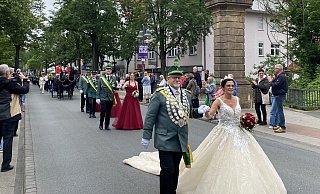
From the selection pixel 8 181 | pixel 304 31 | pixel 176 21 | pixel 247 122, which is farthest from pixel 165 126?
pixel 176 21

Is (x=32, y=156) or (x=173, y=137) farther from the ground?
(x=173, y=137)

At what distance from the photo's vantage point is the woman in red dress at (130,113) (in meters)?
13.3

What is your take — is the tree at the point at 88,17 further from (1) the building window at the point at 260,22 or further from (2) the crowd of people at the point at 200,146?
(2) the crowd of people at the point at 200,146

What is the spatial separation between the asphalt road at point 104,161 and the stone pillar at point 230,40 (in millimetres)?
5273

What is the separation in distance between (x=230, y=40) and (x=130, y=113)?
704 cm

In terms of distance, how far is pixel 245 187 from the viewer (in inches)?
216

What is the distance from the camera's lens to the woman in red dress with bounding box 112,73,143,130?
13312 mm

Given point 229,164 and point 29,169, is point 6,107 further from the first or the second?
point 229,164

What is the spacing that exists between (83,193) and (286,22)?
22.6m

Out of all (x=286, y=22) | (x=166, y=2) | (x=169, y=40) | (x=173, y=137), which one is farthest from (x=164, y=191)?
(x=169, y=40)

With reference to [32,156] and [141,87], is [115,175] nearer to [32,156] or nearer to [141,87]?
[32,156]

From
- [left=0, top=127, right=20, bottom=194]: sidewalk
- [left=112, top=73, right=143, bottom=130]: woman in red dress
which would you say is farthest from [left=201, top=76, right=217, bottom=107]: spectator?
[left=0, top=127, right=20, bottom=194]: sidewalk

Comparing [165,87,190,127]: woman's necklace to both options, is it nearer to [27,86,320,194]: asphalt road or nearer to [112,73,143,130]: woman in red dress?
[27,86,320,194]: asphalt road

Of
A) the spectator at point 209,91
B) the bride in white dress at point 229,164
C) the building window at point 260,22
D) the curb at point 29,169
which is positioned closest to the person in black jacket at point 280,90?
the spectator at point 209,91
